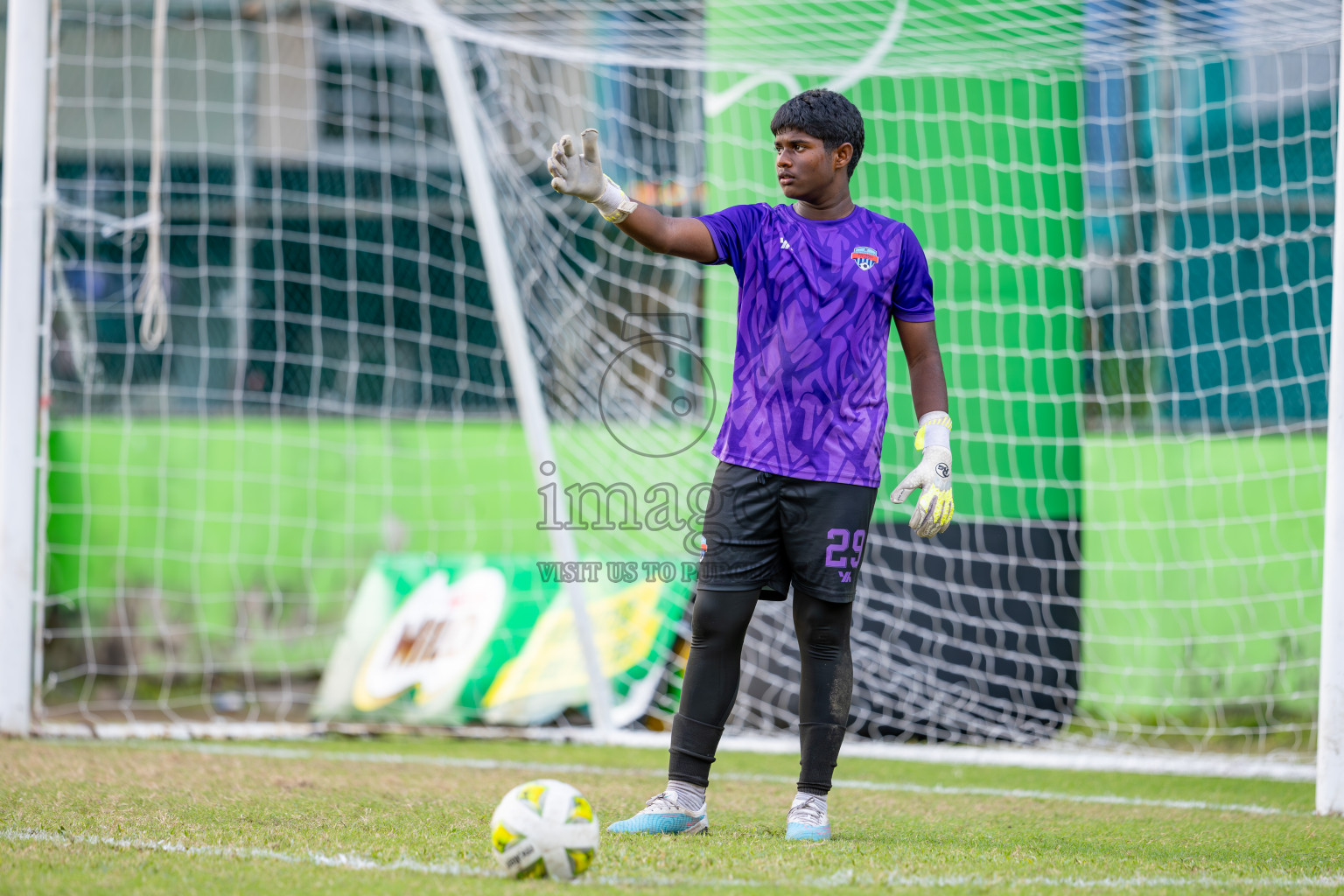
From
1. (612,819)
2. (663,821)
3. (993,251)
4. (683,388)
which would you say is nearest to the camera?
(663,821)

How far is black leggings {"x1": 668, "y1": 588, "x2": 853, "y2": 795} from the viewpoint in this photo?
2918mm

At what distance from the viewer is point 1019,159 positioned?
5.43 metres

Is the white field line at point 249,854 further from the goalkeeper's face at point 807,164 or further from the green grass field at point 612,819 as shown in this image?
the goalkeeper's face at point 807,164

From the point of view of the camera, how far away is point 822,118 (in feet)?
9.60

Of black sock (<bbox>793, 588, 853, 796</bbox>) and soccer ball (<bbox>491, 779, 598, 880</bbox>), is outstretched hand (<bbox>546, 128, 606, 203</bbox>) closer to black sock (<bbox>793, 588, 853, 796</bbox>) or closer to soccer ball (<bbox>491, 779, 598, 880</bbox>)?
black sock (<bbox>793, 588, 853, 796</bbox>)

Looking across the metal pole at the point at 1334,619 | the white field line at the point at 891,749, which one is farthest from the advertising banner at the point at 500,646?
the metal pole at the point at 1334,619

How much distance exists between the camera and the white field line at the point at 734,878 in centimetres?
231

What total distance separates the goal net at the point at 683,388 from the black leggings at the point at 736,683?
196 cm

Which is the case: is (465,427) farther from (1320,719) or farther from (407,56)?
(1320,719)

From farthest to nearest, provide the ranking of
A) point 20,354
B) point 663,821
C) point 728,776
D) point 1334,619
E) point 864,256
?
point 20,354 < point 728,776 < point 1334,619 < point 864,256 < point 663,821

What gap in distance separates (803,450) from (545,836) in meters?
1.02

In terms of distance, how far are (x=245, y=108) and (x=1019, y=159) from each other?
181 inches

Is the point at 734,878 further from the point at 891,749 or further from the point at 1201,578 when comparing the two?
the point at 1201,578

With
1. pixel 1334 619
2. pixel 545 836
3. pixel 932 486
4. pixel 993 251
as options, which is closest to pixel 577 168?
pixel 932 486
